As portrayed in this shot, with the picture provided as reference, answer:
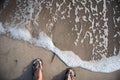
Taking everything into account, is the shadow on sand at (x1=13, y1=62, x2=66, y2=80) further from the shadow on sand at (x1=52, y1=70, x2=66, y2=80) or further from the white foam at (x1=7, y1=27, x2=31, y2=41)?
the white foam at (x1=7, y1=27, x2=31, y2=41)

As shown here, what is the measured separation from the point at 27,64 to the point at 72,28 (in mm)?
586

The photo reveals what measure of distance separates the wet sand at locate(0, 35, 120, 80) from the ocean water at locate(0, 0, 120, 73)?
55 millimetres

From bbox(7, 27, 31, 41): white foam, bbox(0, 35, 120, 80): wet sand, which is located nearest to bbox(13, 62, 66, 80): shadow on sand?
bbox(0, 35, 120, 80): wet sand

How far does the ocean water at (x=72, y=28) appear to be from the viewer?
2.59 meters

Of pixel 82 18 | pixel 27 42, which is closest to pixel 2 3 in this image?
pixel 27 42

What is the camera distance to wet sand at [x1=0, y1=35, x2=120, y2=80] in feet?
8.26

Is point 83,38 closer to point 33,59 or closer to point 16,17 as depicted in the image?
point 33,59

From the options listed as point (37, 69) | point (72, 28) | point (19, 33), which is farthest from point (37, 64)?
point (72, 28)

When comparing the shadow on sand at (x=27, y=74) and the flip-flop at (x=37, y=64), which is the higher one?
the flip-flop at (x=37, y=64)

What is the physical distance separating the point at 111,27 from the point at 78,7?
40cm

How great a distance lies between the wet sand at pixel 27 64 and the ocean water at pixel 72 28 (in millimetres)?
55

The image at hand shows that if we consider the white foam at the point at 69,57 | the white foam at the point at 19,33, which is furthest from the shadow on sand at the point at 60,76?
the white foam at the point at 19,33

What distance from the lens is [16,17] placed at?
2670 mm

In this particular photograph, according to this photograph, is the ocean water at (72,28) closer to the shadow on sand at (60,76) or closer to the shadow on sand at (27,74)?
the shadow on sand at (60,76)
